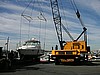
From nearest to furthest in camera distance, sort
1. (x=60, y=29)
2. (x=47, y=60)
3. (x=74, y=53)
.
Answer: (x=74, y=53), (x=47, y=60), (x=60, y=29)

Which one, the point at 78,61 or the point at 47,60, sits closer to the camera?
the point at 78,61

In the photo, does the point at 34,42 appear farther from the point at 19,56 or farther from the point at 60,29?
the point at 60,29

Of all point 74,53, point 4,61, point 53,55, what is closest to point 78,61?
point 74,53

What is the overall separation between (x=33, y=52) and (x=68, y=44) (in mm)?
5325

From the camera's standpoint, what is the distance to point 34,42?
36.1m

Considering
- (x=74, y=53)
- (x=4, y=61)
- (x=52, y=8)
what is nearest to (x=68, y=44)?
(x=74, y=53)

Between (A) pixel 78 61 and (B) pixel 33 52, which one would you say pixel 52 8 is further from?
(A) pixel 78 61

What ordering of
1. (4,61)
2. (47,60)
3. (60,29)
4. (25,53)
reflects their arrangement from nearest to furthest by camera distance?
(4,61) < (25,53) < (47,60) < (60,29)

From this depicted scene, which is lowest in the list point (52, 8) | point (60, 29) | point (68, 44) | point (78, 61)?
point (78, 61)

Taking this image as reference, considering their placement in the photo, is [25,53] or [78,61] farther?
[25,53]

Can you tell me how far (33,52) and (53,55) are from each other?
605 cm

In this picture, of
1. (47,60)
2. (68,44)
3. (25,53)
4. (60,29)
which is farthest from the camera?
(60,29)

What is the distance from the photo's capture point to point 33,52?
33.7 m

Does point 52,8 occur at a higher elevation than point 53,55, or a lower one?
higher
